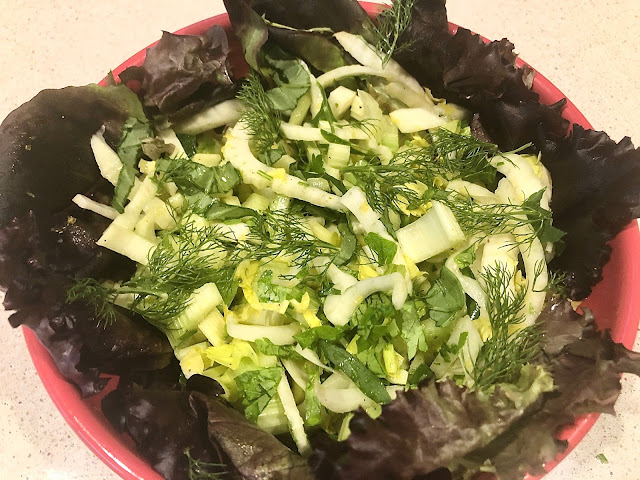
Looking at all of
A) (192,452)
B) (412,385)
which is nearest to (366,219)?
(412,385)

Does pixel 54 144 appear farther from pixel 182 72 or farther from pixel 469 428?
pixel 469 428

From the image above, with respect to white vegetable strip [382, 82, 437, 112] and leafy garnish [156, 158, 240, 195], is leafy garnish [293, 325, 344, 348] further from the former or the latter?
white vegetable strip [382, 82, 437, 112]

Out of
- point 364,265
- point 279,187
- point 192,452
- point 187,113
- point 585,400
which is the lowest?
point 585,400

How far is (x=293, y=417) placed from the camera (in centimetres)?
114

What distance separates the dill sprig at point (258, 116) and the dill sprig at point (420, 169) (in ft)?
0.73

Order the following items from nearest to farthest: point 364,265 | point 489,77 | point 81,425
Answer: point 81,425 → point 364,265 → point 489,77

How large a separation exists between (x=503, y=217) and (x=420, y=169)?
0.22 metres

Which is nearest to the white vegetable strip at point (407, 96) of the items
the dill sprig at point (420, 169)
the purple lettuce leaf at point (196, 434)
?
the dill sprig at point (420, 169)

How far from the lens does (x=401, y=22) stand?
4.50ft

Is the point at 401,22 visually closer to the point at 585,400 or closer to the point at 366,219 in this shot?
the point at 366,219

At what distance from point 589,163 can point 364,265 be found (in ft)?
1.83

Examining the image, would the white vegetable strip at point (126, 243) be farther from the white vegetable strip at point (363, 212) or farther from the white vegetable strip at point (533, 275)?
the white vegetable strip at point (533, 275)

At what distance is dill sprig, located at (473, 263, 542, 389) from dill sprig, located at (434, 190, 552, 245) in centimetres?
9

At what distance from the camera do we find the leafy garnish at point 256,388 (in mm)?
1165
